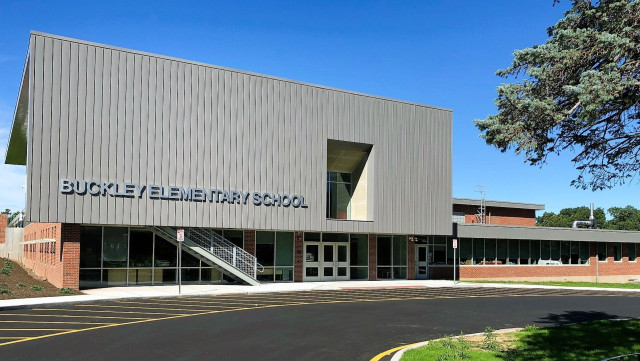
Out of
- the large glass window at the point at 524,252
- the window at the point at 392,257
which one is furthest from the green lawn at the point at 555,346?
the large glass window at the point at 524,252

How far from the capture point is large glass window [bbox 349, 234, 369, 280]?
3484 cm

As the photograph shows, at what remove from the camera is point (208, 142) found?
28.3 m

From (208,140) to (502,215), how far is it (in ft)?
94.7

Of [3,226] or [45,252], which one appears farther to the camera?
[3,226]

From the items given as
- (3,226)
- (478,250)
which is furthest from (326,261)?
(3,226)

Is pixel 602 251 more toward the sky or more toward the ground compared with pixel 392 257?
more toward the ground

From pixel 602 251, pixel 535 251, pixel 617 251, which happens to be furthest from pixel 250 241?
pixel 617 251

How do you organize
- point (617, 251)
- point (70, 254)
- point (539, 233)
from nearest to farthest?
point (70, 254) → point (539, 233) → point (617, 251)

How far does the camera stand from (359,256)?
115 ft

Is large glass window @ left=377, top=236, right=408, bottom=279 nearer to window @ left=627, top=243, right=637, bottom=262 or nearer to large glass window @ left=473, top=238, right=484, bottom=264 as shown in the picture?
large glass window @ left=473, top=238, right=484, bottom=264

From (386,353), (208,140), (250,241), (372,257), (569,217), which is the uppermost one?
(208,140)

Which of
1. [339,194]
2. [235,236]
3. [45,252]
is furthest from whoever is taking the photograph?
[339,194]

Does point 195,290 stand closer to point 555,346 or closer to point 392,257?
point 392,257

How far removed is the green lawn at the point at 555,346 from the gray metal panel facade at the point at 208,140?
56.5ft
